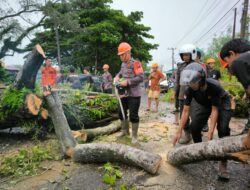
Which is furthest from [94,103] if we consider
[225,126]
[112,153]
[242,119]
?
[242,119]

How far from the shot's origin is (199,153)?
10.3 ft

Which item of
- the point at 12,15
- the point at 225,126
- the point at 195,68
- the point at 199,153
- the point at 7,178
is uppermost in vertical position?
the point at 12,15

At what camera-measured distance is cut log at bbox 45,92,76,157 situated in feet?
14.5

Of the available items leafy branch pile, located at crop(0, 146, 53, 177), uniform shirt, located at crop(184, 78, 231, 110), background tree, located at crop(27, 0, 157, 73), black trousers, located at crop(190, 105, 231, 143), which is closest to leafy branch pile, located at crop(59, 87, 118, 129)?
leafy branch pile, located at crop(0, 146, 53, 177)

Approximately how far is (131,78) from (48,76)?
1546 mm

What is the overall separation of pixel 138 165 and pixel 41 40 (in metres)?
22.9

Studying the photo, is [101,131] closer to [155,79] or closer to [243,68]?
[155,79]

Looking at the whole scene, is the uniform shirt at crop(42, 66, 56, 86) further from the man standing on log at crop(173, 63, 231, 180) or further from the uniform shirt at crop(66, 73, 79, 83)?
the uniform shirt at crop(66, 73, 79, 83)

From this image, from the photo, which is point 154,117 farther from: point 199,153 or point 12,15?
point 12,15

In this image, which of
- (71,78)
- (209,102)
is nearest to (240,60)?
(209,102)

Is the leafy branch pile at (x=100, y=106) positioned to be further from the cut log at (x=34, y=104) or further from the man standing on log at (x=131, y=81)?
the man standing on log at (x=131, y=81)

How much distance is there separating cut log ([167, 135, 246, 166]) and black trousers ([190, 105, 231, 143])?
470 mm

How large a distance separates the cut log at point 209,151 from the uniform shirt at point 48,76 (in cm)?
254

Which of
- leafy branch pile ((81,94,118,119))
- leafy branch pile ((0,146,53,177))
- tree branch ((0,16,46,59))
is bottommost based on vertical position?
leafy branch pile ((0,146,53,177))
